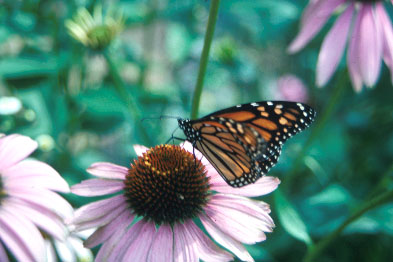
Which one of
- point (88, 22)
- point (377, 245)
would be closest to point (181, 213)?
point (88, 22)

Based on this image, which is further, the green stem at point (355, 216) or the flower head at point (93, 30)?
the flower head at point (93, 30)

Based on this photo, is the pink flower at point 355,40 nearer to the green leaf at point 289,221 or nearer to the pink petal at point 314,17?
the pink petal at point 314,17

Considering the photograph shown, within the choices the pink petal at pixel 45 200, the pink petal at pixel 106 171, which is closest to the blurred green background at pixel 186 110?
the pink petal at pixel 106 171

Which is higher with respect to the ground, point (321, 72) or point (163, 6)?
point (163, 6)

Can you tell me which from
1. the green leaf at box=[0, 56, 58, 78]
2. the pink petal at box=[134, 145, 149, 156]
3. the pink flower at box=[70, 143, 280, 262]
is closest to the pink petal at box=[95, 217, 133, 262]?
the pink flower at box=[70, 143, 280, 262]

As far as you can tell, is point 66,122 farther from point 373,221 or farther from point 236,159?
point 373,221

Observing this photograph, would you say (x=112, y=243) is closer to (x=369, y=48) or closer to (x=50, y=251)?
(x=50, y=251)

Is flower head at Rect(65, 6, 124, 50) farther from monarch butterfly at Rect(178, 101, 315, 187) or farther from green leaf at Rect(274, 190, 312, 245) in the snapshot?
green leaf at Rect(274, 190, 312, 245)
